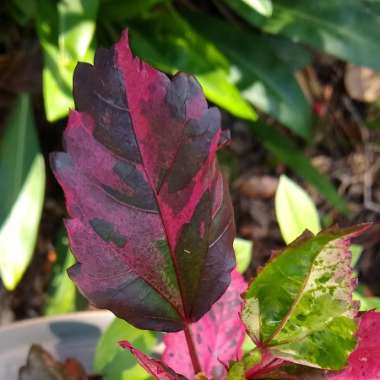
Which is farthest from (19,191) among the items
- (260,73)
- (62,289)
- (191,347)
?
(191,347)

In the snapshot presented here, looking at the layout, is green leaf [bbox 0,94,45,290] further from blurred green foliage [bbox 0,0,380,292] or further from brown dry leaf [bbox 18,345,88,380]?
brown dry leaf [bbox 18,345,88,380]

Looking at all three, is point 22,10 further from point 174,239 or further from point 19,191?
point 174,239

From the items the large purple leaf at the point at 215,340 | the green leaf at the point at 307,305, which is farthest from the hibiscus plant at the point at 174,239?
the large purple leaf at the point at 215,340

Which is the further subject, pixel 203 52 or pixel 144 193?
pixel 203 52

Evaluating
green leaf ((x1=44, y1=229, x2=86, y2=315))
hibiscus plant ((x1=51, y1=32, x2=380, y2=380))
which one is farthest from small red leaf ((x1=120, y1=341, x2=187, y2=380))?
green leaf ((x1=44, y1=229, x2=86, y2=315))

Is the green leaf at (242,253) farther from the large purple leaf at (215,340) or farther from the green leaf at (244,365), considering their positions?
the green leaf at (244,365)

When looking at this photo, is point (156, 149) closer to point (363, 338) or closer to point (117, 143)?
point (117, 143)
